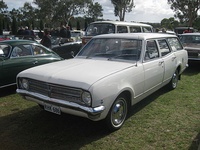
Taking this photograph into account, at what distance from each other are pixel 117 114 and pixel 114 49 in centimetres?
144

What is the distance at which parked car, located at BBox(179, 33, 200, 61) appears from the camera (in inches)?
379

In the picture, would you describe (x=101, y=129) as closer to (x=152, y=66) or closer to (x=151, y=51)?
(x=152, y=66)

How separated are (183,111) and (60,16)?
4416 centimetres

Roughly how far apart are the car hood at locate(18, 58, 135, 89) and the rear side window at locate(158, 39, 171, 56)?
145 centimetres

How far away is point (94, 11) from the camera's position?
49.9 m

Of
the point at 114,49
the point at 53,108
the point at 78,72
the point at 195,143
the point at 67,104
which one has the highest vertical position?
the point at 114,49

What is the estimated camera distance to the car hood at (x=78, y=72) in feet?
11.8

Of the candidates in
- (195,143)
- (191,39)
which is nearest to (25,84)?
(195,143)

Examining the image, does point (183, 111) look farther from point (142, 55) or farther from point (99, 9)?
point (99, 9)

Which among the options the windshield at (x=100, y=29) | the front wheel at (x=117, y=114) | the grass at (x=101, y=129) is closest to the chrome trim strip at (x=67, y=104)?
A: the front wheel at (x=117, y=114)

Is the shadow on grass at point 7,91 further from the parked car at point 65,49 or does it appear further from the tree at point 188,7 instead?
the tree at point 188,7

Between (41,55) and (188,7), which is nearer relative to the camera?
(41,55)

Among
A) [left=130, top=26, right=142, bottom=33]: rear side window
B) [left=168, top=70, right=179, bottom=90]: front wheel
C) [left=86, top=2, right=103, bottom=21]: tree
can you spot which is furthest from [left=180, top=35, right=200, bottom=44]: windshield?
[left=86, top=2, right=103, bottom=21]: tree

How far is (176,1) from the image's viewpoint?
40156mm
